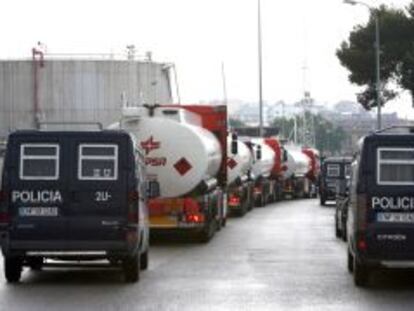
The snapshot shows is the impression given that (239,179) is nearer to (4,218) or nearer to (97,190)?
(97,190)

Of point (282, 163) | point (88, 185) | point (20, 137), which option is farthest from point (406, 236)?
point (282, 163)

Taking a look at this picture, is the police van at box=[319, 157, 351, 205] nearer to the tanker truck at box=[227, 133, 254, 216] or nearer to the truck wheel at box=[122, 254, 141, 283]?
the tanker truck at box=[227, 133, 254, 216]

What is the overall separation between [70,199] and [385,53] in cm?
4646

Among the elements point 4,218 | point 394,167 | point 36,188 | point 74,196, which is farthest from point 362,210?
point 4,218

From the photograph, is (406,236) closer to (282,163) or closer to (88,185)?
(88,185)

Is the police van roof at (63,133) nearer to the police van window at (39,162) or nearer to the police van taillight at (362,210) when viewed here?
the police van window at (39,162)

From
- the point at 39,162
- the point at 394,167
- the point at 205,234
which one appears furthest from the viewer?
the point at 205,234

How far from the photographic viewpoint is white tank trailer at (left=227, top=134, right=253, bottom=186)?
43775 millimetres

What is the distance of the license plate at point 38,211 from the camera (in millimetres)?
18172

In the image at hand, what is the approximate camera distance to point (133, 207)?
60.3 ft

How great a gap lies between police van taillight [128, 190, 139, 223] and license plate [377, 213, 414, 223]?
3500mm

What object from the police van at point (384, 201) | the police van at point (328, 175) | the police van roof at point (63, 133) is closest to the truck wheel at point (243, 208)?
the police van at point (328, 175)

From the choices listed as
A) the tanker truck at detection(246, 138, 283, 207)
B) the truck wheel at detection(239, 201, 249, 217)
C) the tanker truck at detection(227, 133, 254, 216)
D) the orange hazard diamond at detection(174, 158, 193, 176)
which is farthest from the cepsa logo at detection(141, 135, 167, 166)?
A: the tanker truck at detection(246, 138, 283, 207)

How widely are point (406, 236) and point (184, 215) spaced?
38.7ft
